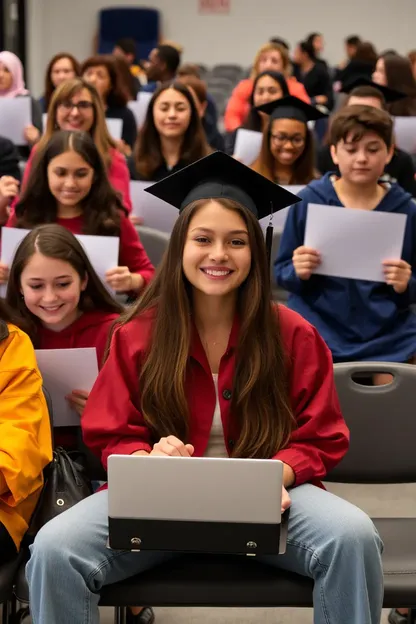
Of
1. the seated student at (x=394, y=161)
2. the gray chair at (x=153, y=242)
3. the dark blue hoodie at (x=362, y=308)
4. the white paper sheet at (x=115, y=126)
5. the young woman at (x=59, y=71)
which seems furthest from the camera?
the young woman at (x=59, y=71)

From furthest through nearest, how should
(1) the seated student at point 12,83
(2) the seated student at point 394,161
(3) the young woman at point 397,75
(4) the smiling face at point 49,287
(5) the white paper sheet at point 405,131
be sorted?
(1) the seated student at point 12,83 → (3) the young woman at point 397,75 → (5) the white paper sheet at point 405,131 → (2) the seated student at point 394,161 → (4) the smiling face at point 49,287

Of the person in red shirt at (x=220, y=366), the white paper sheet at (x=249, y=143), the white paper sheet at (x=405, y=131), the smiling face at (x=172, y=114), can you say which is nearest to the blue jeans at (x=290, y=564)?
the person in red shirt at (x=220, y=366)

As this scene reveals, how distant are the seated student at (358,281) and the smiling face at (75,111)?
1609 millimetres

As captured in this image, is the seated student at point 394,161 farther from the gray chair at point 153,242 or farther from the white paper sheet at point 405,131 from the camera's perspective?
the gray chair at point 153,242

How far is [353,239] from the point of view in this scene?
126 inches

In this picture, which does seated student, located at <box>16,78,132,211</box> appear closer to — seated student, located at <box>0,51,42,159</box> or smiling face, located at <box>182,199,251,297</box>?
seated student, located at <box>0,51,42,159</box>

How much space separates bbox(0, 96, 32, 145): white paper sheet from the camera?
18.0 feet

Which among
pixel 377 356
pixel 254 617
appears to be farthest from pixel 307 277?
pixel 254 617

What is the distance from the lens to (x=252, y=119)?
5602 millimetres

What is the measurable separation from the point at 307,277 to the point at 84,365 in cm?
106

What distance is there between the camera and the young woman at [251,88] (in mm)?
6625

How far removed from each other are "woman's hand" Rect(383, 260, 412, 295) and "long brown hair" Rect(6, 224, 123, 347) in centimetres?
99

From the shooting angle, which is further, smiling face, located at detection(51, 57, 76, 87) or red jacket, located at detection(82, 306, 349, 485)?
smiling face, located at detection(51, 57, 76, 87)

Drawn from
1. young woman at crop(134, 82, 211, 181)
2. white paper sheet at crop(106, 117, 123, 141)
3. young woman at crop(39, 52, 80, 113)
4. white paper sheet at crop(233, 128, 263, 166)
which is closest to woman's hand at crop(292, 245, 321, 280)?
young woman at crop(134, 82, 211, 181)
